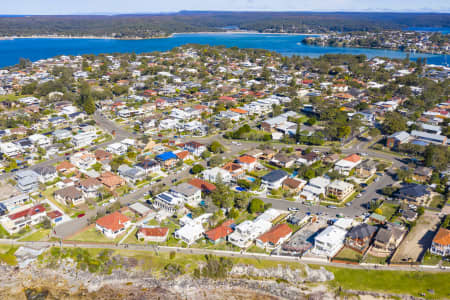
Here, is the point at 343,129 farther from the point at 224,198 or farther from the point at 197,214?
the point at 197,214

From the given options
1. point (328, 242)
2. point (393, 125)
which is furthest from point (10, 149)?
point (393, 125)

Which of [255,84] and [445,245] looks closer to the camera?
[445,245]

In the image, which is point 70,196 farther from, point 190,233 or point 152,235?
point 190,233

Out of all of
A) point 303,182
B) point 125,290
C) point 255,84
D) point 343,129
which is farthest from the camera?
point 255,84

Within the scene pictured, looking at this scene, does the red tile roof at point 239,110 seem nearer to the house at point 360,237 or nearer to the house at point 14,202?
the house at point 360,237

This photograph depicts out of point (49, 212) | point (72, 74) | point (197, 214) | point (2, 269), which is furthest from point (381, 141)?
point (72, 74)

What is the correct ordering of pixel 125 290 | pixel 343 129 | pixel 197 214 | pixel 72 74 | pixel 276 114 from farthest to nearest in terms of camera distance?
pixel 72 74 < pixel 276 114 < pixel 343 129 < pixel 197 214 < pixel 125 290

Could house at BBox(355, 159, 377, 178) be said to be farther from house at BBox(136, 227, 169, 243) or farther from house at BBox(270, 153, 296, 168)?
house at BBox(136, 227, 169, 243)
